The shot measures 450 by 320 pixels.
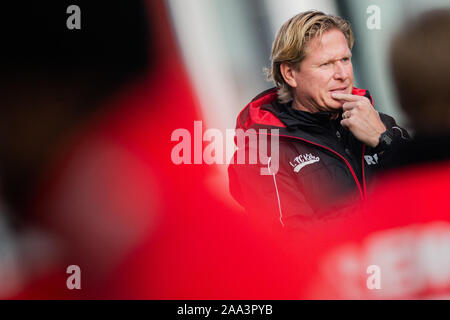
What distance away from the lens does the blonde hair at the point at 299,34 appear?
1.38 metres

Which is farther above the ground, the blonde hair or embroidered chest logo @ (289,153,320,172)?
the blonde hair

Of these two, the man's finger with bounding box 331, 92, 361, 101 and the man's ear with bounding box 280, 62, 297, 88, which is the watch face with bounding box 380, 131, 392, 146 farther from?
the man's ear with bounding box 280, 62, 297, 88

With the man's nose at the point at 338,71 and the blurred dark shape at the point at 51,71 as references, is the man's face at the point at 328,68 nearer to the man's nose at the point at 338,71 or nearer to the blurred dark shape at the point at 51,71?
the man's nose at the point at 338,71

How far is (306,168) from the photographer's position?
1.40 meters

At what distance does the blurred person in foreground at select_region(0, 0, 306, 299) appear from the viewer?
1.52 m

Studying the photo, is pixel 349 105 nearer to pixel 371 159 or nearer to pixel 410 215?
pixel 371 159

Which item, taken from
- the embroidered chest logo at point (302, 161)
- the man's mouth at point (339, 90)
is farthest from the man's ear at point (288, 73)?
the embroidered chest logo at point (302, 161)

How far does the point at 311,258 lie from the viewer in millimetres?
1506

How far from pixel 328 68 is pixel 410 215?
24.8 inches

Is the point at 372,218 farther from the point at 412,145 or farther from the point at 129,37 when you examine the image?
the point at 129,37

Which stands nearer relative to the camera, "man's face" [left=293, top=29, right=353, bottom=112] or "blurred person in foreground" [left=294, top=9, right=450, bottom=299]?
"man's face" [left=293, top=29, right=353, bottom=112]

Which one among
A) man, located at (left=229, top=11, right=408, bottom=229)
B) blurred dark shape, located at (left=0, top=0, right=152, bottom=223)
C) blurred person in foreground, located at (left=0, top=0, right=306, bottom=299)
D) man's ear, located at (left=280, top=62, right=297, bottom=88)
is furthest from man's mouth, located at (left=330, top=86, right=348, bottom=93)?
blurred dark shape, located at (left=0, top=0, right=152, bottom=223)

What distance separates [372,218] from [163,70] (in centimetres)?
94

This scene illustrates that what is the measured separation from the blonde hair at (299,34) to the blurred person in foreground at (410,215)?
26cm
